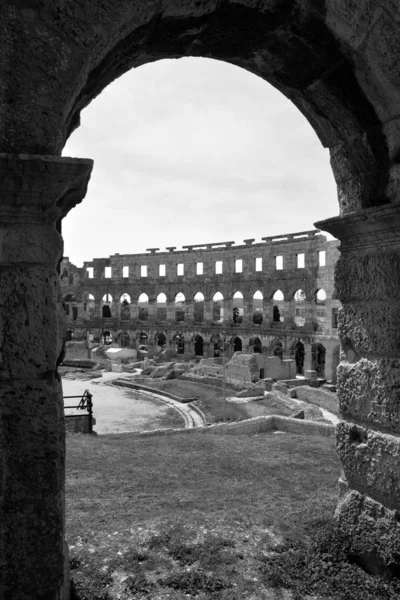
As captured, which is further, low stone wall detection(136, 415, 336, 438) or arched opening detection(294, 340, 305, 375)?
arched opening detection(294, 340, 305, 375)

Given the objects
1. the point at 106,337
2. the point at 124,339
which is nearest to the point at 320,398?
the point at 124,339

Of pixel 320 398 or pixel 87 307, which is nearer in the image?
pixel 320 398

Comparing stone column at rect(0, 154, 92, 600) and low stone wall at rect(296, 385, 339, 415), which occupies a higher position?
stone column at rect(0, 154, 92, 600)

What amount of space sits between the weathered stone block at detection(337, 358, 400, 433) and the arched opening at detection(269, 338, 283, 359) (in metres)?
30.9

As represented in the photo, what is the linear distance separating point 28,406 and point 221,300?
38681 mm

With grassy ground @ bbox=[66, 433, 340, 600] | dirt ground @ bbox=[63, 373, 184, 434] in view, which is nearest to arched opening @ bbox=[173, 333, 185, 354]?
dirt ground @ bbox=[63, 373, 184, 434]

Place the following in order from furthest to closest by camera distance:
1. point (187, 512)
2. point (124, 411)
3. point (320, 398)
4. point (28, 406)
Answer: point (320, 398)
point (124, 411)
point (187, 512)
point (28, 406)

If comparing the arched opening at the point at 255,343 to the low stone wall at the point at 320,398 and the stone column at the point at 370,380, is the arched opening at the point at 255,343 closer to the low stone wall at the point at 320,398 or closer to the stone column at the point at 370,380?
the low stone wall at the point at 320,398

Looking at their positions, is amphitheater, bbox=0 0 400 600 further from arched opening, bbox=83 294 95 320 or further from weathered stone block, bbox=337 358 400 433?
arched opening, bbox=83 294 95 320

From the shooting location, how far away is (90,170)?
267 cm

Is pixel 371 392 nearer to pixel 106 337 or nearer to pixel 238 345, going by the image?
pixel 238 345

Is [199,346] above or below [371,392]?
below

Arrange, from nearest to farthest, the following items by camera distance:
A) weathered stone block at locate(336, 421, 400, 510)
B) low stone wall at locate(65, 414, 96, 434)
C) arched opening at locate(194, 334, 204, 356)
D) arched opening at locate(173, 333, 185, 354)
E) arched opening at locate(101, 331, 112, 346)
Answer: weathered stone block at locate(336, 421, 400, 510)
low stone wall at locate(65, 414, 96, 434)
arched opening at locate(194, 334, 204, 356)
arched opening at locate(173, 333, 185, 354)
arched opening at locate(101, 331, 112, 346)

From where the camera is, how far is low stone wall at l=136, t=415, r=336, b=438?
12.4m
